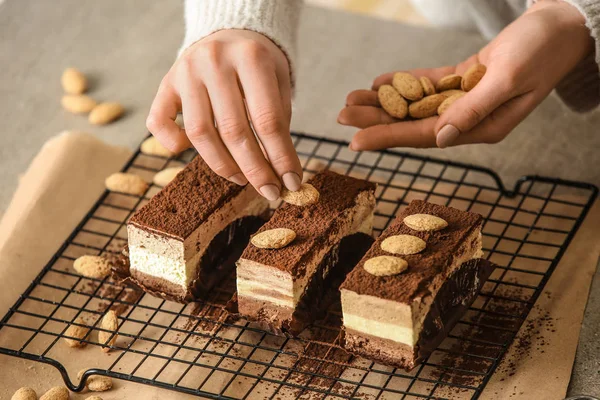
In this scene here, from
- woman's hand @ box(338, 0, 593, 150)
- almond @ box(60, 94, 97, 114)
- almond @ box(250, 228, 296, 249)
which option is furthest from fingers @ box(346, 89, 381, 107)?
almond @ box(60, 94, 97, 114)

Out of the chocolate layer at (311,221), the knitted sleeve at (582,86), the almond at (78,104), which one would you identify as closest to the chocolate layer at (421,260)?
the chocolate layer at (311,221)

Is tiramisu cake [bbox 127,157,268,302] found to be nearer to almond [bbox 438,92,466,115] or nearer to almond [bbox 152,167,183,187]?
almond [bbox 152,167,183,187]

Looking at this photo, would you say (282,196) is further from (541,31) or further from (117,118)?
(117,118)

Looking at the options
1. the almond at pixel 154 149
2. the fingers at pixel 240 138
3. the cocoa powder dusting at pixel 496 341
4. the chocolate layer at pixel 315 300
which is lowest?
the cocoa powder dusting at pixel 496 341

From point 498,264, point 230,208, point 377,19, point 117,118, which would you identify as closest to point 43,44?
point 117,118

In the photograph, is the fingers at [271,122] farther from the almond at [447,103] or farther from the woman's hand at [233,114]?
the almond at [447,103]

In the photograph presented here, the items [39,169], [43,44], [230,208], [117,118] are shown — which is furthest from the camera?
[43,44]

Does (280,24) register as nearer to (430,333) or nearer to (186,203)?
(186,203)
